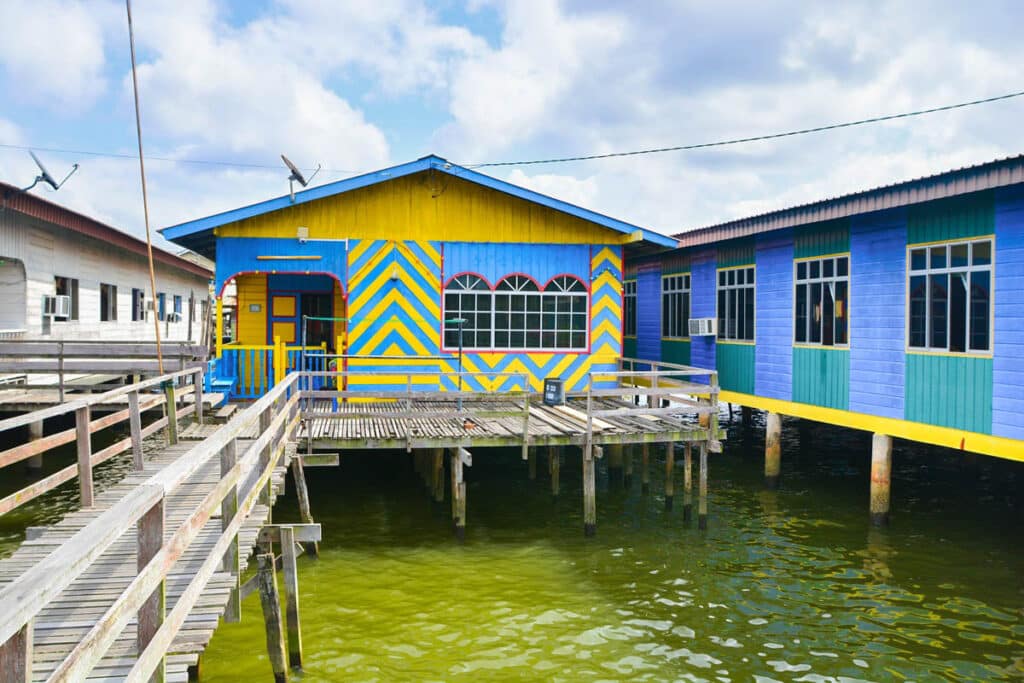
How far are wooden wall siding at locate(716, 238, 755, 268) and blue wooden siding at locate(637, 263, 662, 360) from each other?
10.9ft

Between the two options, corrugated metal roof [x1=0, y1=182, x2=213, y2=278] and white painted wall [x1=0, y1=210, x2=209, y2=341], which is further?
white painted wall [x1=0, y1=210, x2=209, y2=341]

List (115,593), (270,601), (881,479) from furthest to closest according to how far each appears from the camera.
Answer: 1. (881,479)
2. (270,601)
3. (115,593)

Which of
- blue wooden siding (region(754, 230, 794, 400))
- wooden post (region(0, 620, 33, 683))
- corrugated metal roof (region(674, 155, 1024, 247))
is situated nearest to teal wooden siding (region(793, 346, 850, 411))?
blue wooden siding (region(754, 230, 794, 400))

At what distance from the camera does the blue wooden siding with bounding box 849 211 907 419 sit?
→ 13.4 meters

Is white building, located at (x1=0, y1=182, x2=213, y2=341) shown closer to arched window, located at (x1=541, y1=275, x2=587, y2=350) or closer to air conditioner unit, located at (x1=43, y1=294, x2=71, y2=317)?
air conditioner unit, located at (x1=43, y1=294, x2=71, y2=317)

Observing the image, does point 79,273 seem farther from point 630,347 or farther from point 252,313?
point 630,347

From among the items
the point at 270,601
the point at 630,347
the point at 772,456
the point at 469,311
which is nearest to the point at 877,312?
the point at 772,456

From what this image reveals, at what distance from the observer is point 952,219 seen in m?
12.4

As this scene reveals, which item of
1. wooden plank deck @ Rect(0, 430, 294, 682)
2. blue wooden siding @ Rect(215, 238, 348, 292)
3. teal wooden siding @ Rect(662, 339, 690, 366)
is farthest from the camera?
teal wooden siding @ Rect(662, 339, 690, 366)

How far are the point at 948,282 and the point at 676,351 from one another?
8.50 metres

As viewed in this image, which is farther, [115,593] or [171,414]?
[171,414]

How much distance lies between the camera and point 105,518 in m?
3.46

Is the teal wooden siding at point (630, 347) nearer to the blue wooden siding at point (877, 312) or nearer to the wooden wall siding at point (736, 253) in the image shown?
the wooden wall siding at point (736, 253)

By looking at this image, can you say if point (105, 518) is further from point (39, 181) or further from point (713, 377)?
Result: point (39, 181)
